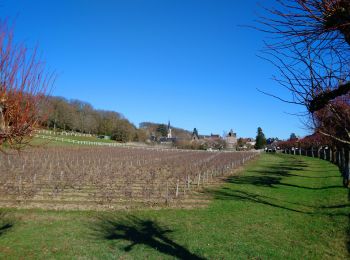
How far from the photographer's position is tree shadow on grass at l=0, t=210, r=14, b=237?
12.0 meters

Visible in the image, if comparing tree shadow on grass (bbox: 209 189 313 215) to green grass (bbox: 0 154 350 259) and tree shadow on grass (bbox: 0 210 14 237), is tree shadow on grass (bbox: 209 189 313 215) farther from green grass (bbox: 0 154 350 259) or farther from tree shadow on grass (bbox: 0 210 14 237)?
tree shadow on grass (bbox: 0 210 14 237)

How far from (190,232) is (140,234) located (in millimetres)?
1707

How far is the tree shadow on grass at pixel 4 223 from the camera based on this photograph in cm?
1197

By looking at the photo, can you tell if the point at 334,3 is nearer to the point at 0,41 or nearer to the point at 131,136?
Result: the point at 0,41

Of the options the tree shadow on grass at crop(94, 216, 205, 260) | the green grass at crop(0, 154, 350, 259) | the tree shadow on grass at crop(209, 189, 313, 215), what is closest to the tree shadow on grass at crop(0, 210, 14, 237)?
the green grass at crop(0, 154, 350, 259)

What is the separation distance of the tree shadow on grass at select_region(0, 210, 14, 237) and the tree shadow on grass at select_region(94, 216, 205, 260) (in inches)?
121

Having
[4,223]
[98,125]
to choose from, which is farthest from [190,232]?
[98,125]

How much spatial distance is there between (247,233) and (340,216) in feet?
15.5

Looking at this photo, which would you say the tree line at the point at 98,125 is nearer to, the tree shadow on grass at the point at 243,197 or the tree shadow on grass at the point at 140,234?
the tree shadow on grass at the point at 243,197

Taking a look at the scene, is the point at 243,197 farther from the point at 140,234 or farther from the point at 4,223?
the point at 4,223

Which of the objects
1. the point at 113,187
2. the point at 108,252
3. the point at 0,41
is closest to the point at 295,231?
the point at 108,252

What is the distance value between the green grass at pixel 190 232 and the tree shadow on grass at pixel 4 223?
35 millimetres

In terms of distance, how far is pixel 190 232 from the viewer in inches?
468

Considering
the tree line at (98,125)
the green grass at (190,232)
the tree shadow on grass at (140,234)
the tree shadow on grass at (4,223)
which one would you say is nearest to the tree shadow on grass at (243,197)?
the green grass at (190,232)
